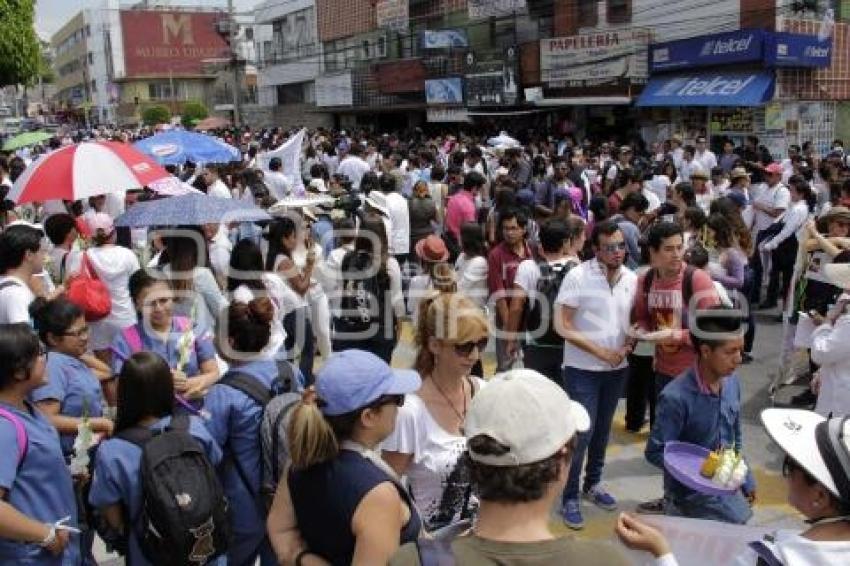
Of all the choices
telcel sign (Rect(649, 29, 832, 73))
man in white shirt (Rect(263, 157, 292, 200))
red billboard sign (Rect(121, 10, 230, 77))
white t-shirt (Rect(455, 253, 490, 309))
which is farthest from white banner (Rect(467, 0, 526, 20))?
red billboard sign (Rect(121, 10, 230, 77))

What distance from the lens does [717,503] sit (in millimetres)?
3178

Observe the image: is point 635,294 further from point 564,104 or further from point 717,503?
point 564,104

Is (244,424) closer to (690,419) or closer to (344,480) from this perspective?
(344,480)

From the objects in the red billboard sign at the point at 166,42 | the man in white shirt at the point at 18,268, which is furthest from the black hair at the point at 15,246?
the red billboard sign at the point at 166,42

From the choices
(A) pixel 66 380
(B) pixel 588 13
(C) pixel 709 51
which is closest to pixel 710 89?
(C) pixel 709 51

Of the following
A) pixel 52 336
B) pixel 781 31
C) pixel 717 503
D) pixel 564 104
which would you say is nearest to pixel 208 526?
pixel 52 336

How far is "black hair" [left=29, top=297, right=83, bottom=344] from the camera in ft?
11.8

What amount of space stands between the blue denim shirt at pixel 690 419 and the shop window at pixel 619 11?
68.2 feet

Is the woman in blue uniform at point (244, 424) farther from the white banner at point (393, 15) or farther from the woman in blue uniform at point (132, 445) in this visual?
the white banner at point (393, 15)

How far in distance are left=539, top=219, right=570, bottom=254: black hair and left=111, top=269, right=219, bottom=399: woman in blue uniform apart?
2.17m

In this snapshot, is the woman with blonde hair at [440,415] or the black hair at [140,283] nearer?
the woman with blonde hair at [440,415]

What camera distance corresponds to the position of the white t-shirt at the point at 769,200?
9242 mm

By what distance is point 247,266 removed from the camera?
16.8ft

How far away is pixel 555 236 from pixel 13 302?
320 cm
